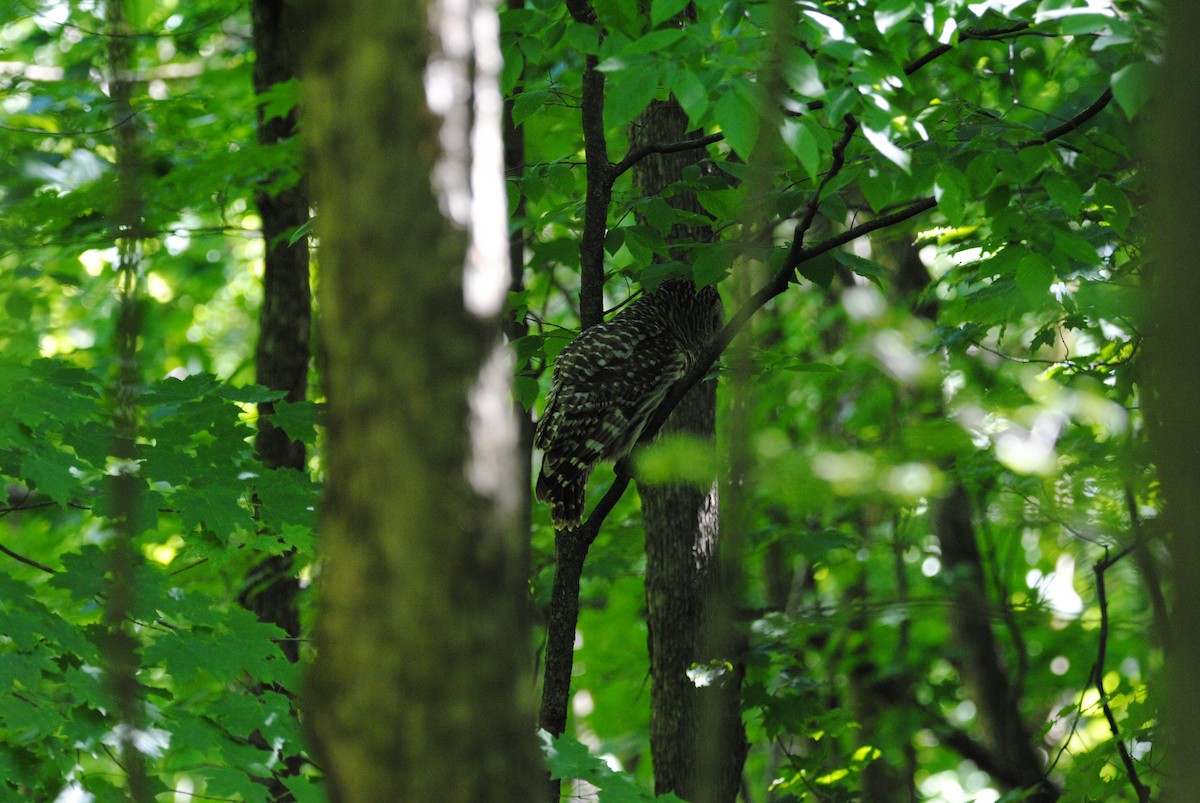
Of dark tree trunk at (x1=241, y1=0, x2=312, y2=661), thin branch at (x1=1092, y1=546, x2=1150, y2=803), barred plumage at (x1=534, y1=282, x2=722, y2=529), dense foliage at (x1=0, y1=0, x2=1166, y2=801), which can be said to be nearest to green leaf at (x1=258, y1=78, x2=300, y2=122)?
dense foliage at (x1=0, y1=0, x2=1166, y2=801)

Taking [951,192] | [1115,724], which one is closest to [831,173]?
[951,192]

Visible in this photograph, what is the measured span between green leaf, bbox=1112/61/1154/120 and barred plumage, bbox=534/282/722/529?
2.23 metres

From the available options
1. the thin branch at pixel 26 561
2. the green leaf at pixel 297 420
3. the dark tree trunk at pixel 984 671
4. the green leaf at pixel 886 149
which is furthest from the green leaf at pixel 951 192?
the dark tree trunk at pixel 984 671

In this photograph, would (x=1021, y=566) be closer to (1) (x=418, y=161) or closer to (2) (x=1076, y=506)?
(2) (x=1076, y=506)

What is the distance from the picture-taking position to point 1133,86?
2.67 metres

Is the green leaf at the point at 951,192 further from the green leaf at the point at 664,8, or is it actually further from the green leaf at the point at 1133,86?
the green leaf at the point at 664,8

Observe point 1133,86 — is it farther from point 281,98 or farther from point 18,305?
point 18,305

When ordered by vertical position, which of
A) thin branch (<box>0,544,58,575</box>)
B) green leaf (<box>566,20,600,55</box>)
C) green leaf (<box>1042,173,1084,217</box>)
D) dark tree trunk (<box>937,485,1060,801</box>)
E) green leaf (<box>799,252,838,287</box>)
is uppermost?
green leaf (<box>566,20,600,55</box>)

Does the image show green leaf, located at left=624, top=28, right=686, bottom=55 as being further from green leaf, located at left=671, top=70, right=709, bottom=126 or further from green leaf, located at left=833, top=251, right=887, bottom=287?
green leaf, located at left=833, top=251, right=887, bottom=287

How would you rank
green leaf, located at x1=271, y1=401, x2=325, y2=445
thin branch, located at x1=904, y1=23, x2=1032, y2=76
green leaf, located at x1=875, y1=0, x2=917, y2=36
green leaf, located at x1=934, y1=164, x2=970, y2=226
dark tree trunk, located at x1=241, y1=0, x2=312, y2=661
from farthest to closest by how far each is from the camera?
dark tree trunk, located at x1=241, y1=0, x2=312, y2=661, green leaf, located at x1=271, y1=401, x2=325, y2=445, thin branch, located at x1=904, y1=23, x2=1032, y2=76, green leaf, located at x1=934, y1=164, x2=970, y2=226, green leaf, located at x1=875, y1=0, x2=917, y2=36

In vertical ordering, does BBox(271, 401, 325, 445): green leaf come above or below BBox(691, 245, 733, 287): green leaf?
below

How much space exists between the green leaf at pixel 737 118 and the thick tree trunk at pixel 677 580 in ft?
8.02

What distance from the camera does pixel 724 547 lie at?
5.74ft

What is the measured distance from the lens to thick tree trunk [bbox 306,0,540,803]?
59.6 inches
